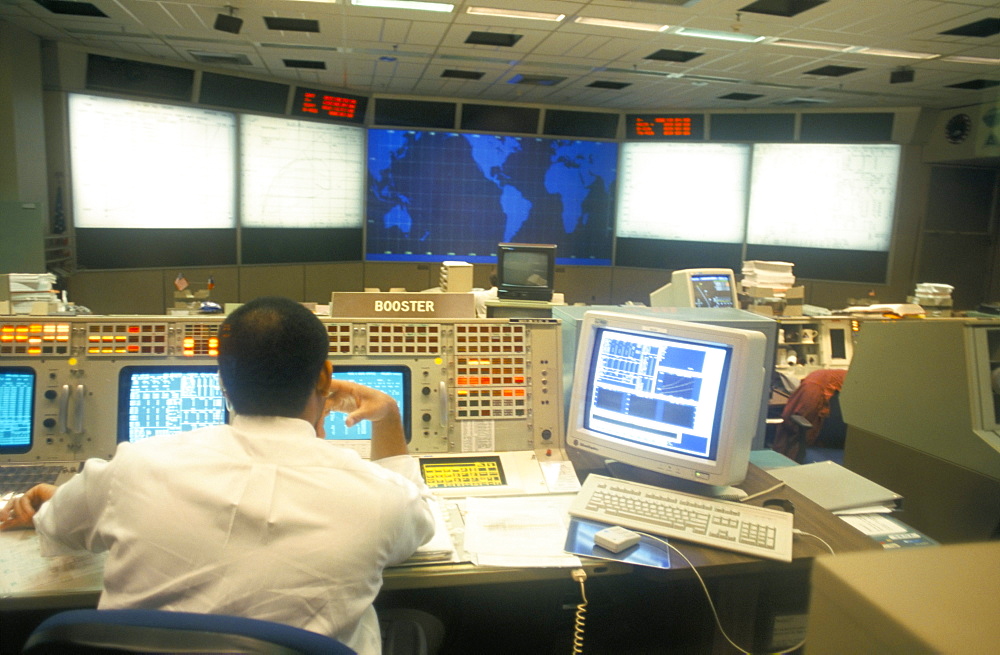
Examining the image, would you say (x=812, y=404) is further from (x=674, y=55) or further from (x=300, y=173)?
(x=300, y=173)

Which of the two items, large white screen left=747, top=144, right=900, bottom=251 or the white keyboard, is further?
large white screen left=747, top=144, right=900, bottom=251

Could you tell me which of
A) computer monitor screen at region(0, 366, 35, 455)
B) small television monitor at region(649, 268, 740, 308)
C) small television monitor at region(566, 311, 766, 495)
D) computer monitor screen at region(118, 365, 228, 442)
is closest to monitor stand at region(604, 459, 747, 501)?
small television monitor at region(566, 311, 766, 495)

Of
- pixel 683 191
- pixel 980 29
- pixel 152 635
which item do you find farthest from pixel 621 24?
pixel 152 635

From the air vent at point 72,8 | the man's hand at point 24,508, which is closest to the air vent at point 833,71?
the air vent at point 72,8

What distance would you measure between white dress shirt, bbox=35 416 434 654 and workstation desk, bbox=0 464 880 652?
0.27 metres

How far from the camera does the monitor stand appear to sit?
1.92 metres

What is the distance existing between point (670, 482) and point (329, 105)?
6.10 m

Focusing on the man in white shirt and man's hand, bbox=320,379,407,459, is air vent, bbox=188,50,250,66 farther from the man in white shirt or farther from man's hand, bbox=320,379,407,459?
the man in white shirt

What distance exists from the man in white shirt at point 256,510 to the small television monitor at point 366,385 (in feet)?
2.27

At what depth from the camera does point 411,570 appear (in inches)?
60.3

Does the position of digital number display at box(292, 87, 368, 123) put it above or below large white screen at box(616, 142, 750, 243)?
above

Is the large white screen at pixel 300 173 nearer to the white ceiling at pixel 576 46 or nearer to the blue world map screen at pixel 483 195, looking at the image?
the blue world map screen at pixel 483 195

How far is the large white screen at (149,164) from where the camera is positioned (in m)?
5.57

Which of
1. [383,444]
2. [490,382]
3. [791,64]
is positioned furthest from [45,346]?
[791,64]
